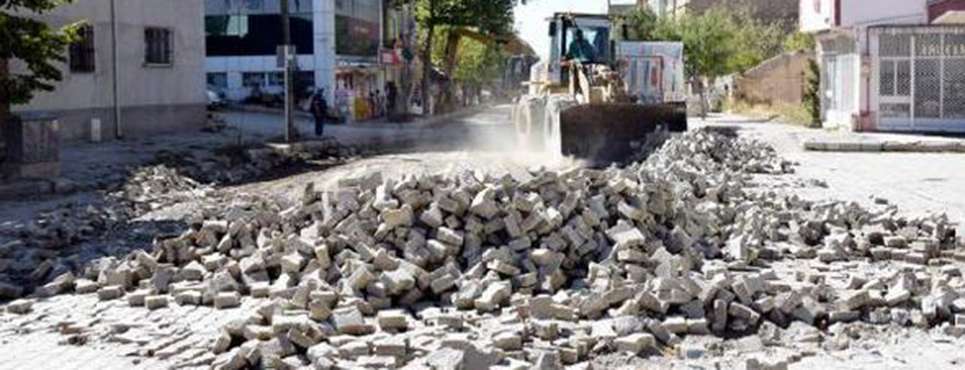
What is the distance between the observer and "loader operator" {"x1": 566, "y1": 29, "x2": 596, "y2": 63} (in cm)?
2788

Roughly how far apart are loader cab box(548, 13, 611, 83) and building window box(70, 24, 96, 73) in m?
11.2

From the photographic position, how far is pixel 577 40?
1101 inches

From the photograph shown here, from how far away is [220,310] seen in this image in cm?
1032

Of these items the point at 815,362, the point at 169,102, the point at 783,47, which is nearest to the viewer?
the point at 815,362

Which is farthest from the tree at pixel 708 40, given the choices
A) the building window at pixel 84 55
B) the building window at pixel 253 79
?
the building window at pixel 84 55

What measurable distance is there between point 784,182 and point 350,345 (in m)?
13.0

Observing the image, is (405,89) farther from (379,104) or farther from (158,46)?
(158,46)

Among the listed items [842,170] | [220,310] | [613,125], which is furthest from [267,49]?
[220,310]

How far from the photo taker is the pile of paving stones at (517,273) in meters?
8.73

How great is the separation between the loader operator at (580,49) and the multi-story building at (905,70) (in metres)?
9.67

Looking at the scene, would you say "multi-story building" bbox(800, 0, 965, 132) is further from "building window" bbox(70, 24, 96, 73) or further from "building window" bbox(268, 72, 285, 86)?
"building window" bbox(268, 72, 285, 86)

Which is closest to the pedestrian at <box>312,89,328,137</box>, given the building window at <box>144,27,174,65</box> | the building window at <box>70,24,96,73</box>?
the building window at <box>144,27,174,65</box>

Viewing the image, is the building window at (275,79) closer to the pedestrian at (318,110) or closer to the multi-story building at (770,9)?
the pedestrian at (318,110)

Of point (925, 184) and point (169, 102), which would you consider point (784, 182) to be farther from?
point (169, 102)
